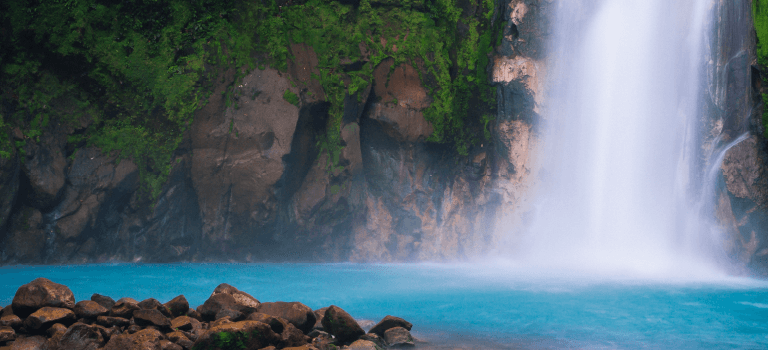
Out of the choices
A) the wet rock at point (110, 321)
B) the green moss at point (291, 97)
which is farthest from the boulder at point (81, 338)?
the green moss at point (291, 97)

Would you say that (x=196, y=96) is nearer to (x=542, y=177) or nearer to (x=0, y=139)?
(x=0, y=139)

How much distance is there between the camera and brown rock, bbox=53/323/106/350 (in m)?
5.71

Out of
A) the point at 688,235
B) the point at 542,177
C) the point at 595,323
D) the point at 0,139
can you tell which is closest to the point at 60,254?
the point at 0,139

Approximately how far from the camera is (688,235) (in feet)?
60.0

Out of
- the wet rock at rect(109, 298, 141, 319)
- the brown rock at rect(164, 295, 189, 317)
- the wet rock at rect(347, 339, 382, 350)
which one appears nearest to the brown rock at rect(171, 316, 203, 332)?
the brown rock at rect(164, 295, 189, 317)

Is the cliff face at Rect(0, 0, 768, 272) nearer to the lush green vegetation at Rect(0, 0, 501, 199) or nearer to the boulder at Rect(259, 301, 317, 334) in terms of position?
the lush green vegetation at Rect(0, 0, 501, 199)

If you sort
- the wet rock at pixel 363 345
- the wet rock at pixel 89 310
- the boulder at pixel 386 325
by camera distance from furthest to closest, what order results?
the boulder at pixel 386 325
the wet rock at pixel 89 310
the wet rock at pixel 363 345

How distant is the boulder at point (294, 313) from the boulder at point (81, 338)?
202cm

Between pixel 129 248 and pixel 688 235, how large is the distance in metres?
20.4

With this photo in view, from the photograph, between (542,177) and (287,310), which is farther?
(542,177)

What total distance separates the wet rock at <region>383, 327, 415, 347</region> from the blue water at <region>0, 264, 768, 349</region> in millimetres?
448

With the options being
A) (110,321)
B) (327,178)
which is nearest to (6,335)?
(110,321)

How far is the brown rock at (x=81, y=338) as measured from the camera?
18.7 feet

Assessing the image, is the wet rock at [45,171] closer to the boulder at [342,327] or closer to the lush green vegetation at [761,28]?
the boulder at [342,327]
